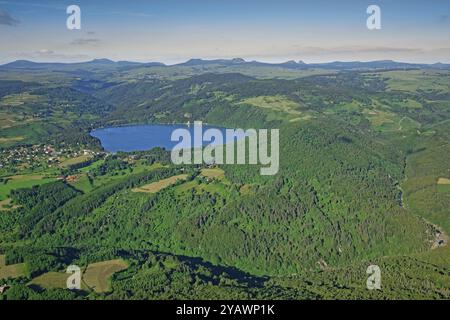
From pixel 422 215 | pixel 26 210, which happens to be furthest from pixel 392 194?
pixel 26 210

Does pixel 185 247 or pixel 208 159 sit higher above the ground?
pixel 208 159

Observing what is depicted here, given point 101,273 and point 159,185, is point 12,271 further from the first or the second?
point 159,185

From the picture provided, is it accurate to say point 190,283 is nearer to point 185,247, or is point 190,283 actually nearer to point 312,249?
point 185,247

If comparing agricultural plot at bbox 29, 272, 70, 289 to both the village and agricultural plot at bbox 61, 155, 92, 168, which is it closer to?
the village

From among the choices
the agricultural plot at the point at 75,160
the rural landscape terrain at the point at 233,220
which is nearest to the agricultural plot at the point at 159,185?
the rural landscape terrain at the point at 233,220

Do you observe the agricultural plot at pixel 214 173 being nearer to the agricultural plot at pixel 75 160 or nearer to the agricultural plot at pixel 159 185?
the agricultural plot at pixel 159 185
